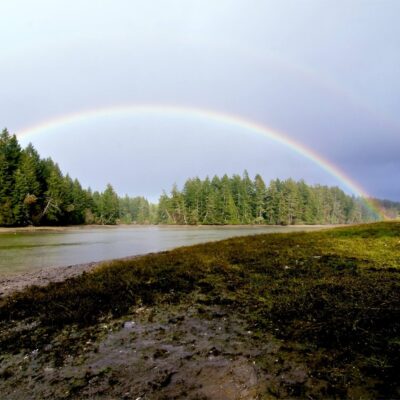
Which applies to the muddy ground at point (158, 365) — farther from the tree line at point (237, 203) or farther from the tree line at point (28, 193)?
the tree line at point (237, 203)

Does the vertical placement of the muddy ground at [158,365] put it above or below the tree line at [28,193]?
below

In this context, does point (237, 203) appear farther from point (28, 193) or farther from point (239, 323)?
point (239, 323)

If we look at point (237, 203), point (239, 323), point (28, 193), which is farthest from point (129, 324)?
point (237, 203)

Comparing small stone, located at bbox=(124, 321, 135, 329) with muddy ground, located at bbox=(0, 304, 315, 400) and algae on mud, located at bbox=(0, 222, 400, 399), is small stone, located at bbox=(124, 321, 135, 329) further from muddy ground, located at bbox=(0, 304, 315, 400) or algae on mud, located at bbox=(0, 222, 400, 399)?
algae on mud, located at bbox=(0, 222, 400, 399)

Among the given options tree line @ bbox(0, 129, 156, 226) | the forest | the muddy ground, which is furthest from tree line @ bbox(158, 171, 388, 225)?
the muddy ground

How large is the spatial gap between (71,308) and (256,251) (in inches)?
415

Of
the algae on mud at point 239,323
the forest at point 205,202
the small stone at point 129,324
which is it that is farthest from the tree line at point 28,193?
the small stone at point 129,324

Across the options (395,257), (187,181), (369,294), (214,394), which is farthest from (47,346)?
(187,181)

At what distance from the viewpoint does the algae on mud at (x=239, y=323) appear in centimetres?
471

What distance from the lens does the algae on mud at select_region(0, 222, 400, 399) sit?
4.71 m

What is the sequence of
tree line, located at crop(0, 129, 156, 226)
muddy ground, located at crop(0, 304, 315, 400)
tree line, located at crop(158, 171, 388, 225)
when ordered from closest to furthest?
muddy ground, located at crop(0, 304, 315, 400), tree line, located at crop(0, 129, 156, 226), tree line, located at crop(158, 171, 388, 225)

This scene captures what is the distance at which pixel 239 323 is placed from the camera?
7246 mm

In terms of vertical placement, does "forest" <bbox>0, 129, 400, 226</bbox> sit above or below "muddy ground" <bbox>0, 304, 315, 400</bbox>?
above

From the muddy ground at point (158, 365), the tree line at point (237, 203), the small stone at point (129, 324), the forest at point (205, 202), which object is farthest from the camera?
the tree line at point (237, 203)
